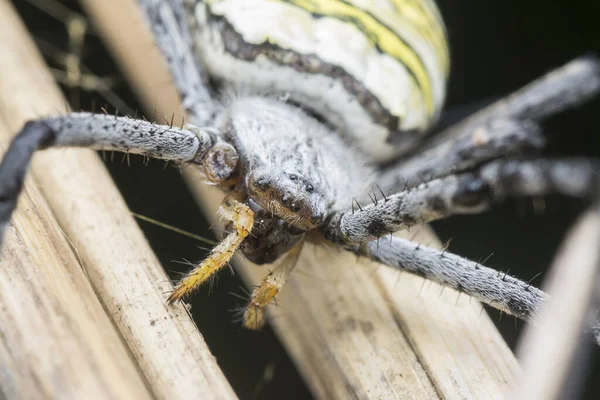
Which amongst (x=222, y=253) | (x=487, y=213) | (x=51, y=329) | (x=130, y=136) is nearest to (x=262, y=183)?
(x=222, y=253)

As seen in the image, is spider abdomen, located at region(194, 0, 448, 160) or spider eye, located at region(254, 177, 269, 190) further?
spider abdomen, located at region(194, 0, 448, 160)

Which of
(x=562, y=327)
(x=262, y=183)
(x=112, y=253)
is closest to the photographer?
(x=562, y=327)

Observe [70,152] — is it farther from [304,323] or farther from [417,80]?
[417,80]

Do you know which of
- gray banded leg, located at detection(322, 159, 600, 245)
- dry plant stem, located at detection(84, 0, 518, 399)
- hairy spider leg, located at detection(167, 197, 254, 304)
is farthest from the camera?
dry plant stem, located at detection(84, 0, 518, 399)

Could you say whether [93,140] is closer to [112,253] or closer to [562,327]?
[112,253]

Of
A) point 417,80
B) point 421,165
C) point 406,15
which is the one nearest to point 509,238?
point 421,165

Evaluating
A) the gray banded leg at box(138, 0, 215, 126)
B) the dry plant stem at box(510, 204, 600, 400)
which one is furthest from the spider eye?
the dry plant stem at box(510, 204, 600, 400)

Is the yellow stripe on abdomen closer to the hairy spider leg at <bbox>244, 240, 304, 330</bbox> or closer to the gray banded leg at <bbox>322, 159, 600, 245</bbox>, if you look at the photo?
the gray banded leg at <bbox>322, 159, 600, 245</bbox>
